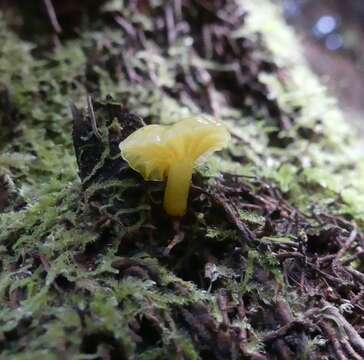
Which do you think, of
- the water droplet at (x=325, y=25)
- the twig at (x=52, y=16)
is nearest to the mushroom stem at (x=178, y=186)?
the twig at (x=52, y=16)

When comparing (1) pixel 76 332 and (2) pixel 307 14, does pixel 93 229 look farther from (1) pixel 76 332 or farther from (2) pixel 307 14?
(2) pixel 307 14

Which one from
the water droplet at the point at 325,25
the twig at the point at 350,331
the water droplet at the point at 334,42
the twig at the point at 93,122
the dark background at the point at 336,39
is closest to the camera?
the twig at the point at 350,331

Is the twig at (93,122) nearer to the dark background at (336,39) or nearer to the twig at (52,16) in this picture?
the twig at (52,16)

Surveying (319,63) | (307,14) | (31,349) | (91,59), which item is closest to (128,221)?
(31,349)

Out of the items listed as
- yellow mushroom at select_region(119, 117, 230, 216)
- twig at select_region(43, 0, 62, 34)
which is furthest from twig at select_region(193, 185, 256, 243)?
twig at select_region(43, 0, 62, 34)

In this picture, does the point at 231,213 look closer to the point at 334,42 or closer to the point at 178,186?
the point at 178,186

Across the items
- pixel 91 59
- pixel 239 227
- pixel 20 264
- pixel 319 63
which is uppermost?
pixel 319 63

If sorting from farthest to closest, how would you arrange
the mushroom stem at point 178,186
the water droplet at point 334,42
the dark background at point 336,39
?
the water droplet at point 334,42 < the dark background at point 336,39 < the mushroom stem at point 178,186

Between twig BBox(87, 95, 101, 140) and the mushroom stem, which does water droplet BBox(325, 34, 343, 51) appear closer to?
twig BBox(87, 95, 101, 140)
